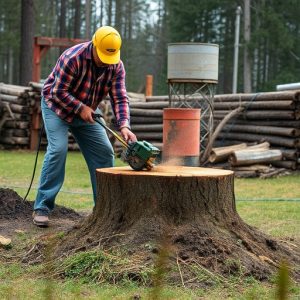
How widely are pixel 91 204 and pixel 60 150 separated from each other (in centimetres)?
227

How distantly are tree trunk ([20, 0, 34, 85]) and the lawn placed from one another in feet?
19.9

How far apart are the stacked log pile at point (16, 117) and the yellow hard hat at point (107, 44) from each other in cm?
1199

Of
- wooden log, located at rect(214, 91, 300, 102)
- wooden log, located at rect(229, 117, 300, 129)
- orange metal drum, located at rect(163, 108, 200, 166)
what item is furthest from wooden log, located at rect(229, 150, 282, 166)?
orange metal drum, located at rect(163, 108, 200, 166)

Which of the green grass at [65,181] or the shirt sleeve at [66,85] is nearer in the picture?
the shirt sleeve at [66,85]

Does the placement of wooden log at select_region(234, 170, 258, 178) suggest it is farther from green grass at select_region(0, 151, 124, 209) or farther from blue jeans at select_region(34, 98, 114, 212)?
blue jeans at select_region(34, 98, 114, 212)

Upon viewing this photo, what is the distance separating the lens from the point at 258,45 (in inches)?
1319

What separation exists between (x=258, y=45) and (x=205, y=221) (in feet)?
99.6

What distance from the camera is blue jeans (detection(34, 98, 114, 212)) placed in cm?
547

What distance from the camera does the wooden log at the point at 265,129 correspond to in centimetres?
1161

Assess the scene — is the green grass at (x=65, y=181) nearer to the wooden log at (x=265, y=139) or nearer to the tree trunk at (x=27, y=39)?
the wooden log at (x=265, y=139)

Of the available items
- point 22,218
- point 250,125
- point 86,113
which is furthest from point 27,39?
point 86,113

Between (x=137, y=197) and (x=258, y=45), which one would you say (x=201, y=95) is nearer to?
(x=137, y=197)

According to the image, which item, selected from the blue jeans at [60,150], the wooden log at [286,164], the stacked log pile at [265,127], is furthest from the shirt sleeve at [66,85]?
the wooden log at [286,164]

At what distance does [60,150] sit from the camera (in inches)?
215
